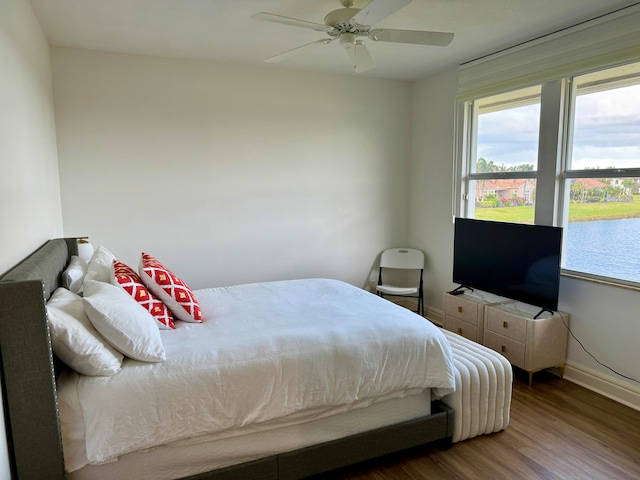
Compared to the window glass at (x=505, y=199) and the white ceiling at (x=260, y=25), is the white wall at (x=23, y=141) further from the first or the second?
the window glass at (x=505, y=199)

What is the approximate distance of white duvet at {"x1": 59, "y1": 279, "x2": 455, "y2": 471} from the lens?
5.36ft

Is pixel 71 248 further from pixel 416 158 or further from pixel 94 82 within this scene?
pixel 416 158

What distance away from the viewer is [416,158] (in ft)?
15.1

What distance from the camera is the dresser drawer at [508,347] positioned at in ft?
10.1

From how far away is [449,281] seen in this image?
425 cm

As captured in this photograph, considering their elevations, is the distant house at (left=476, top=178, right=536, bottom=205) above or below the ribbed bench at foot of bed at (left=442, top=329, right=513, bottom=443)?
above

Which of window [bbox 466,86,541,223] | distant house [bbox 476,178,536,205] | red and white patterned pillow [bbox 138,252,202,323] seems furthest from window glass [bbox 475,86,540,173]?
red and white patterned pillow [bbox 138,252,202,323]

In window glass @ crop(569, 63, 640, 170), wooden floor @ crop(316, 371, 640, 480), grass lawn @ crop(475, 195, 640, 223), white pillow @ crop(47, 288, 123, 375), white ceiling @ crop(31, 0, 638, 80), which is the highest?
white ceiling @ crop(31, 0, 638, 80)

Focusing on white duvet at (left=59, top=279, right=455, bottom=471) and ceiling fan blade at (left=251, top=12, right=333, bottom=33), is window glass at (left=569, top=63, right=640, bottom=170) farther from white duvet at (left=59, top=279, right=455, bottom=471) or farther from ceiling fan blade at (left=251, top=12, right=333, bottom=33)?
ceiling fan blade at (left=251, top=12, right=333, bottom=33)

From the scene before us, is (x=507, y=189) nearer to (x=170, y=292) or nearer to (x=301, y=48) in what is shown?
(x=301, y=48)

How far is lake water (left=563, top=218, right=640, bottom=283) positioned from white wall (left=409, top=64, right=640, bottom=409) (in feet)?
0.38

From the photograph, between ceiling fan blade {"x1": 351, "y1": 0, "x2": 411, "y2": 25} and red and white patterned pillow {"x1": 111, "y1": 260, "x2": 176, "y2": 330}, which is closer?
ceiling fan blade {"x1": 351, "y1": 0, "x2": 411, "y2": 25}

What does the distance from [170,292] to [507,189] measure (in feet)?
9.39

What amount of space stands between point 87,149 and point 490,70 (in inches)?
134
